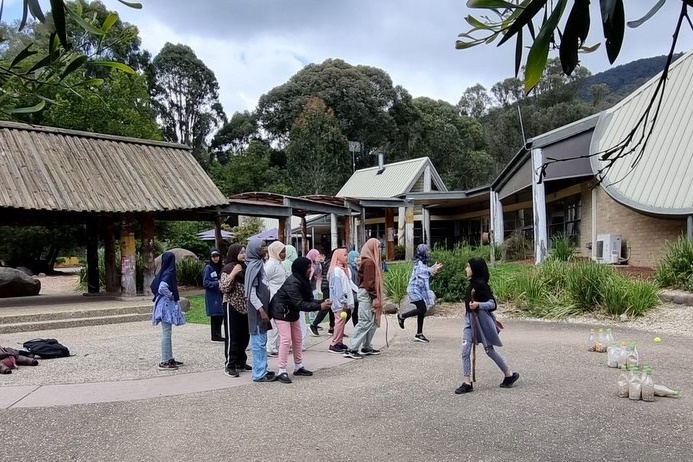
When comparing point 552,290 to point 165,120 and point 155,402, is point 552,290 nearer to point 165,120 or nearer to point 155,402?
point 155,402

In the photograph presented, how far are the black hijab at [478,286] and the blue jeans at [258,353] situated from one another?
2.40m

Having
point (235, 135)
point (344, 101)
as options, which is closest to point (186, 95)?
point (235, 135)

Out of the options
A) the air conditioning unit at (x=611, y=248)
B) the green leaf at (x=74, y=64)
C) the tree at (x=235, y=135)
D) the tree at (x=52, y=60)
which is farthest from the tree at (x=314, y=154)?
the green leaf at (x=74, y=64)

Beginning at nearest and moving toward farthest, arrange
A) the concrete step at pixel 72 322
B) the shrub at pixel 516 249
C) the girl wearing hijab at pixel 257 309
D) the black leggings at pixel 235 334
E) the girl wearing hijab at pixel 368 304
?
the girl wearing hijab at pixel 257 309 → the black leggings at pixel 235 334 → the girl wearing hijab at pixel 368 304 → the concrete step at pixel 72 322 → the shrub at pixel 516 249

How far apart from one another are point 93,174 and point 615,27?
15.7 meters

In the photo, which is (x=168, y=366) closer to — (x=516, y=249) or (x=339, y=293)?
(x=339, y=293)

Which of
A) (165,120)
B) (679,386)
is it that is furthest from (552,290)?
(165,120)

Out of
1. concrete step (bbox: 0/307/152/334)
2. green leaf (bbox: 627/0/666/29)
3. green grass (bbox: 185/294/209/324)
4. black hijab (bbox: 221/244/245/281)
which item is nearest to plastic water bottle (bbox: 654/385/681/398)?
black hijab (bbox: 221/244/245/281)

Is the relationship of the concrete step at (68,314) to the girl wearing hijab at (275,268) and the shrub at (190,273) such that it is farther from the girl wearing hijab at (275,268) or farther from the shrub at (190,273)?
the girl wearing hijab at (275,268)

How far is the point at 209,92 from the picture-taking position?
57438 mm

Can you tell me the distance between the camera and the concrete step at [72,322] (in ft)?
38.8

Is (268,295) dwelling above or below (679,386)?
above

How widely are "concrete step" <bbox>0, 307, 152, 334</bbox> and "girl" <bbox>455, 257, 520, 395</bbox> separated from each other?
9316 mm

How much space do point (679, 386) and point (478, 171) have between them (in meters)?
45.2
